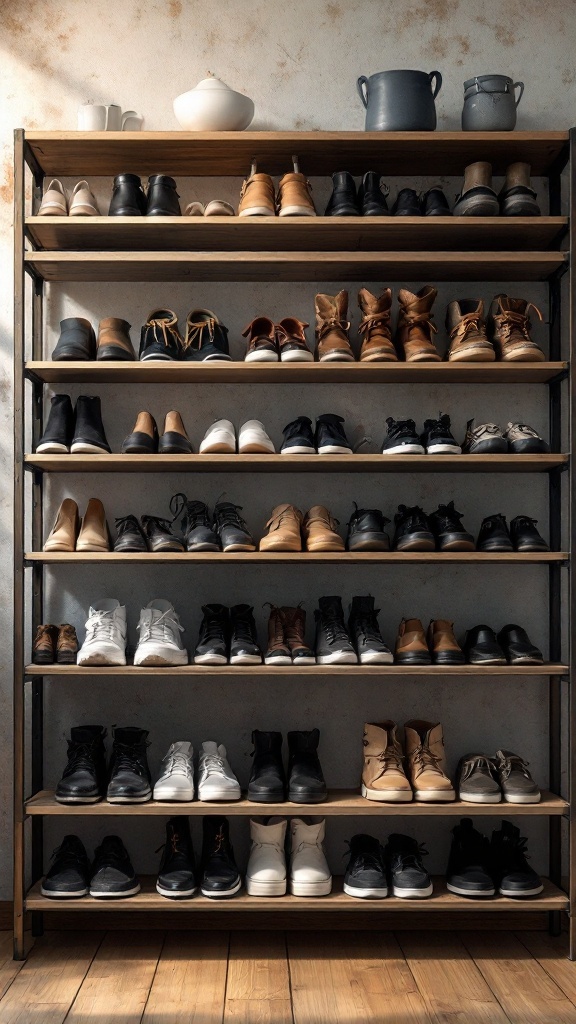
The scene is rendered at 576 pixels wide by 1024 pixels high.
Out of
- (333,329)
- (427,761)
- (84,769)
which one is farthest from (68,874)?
(333,329)

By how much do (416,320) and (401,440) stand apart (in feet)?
1.29

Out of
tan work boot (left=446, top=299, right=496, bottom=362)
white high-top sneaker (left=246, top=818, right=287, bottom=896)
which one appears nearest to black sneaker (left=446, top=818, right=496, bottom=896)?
white high-top sneaker (left=246, top=818, right=287, bottom=896)

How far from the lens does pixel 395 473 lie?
293 cm

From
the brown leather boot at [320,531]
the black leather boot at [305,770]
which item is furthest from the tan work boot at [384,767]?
the brown leather boot at [320,531]

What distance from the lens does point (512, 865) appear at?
2.58 meters

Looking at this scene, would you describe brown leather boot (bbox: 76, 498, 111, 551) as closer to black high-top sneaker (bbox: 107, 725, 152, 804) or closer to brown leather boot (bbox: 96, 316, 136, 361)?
brown leather boot (bbox: 96, 316, 136, 361)

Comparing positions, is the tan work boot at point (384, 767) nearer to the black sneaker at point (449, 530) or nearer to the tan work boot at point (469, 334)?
the black sneaker at point (449, 530)

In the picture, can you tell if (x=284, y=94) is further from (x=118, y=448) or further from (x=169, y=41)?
(x=118, y=448)

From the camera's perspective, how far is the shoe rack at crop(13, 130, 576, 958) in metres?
2.53

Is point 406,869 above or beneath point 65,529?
beneath

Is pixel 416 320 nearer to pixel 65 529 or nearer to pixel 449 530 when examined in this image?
pixel 449 530

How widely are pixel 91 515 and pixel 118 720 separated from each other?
69 centimetres

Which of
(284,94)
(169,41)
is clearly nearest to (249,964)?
(284,94)

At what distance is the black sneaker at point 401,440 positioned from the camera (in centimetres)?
259
